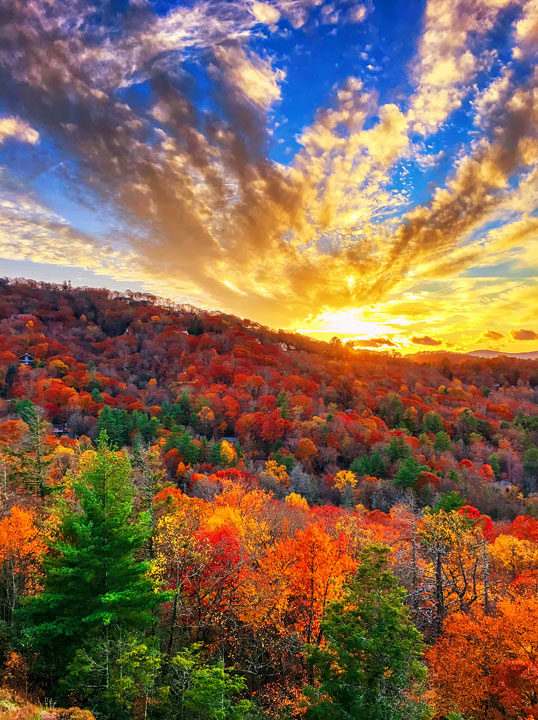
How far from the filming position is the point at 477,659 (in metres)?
19.6

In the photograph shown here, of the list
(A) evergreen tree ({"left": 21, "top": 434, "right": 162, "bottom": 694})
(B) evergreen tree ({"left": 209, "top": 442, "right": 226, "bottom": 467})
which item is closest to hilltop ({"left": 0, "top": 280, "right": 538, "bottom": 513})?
(B) evergreen tree ({"left": 209, "top": 442, "right": 226, "bottom": 467})

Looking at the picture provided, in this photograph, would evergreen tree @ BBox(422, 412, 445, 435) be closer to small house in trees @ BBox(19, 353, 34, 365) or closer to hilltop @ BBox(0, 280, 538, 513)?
hilltop @ BBox(0, 280, 538, 513)

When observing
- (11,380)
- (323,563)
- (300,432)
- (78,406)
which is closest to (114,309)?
(11,380)

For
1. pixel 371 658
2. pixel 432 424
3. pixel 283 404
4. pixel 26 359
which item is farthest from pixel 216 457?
pixel 26 359

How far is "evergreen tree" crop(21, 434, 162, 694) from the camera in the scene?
14438 mm

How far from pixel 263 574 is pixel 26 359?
126 meters

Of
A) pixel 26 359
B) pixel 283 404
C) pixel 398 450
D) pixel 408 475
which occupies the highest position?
pixel 26 359

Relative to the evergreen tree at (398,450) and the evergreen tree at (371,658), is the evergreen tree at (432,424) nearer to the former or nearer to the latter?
the evergreen tree at (398,450)

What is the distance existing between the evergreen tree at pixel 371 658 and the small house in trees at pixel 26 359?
5206 inches

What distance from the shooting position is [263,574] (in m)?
25.5

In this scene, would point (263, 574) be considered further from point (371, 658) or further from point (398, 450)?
point (398, 450)

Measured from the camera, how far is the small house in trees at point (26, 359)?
12275cm

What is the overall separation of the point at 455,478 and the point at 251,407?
5137cm

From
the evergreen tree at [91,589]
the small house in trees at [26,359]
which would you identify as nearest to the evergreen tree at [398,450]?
the evergreen tree at [91,589]
